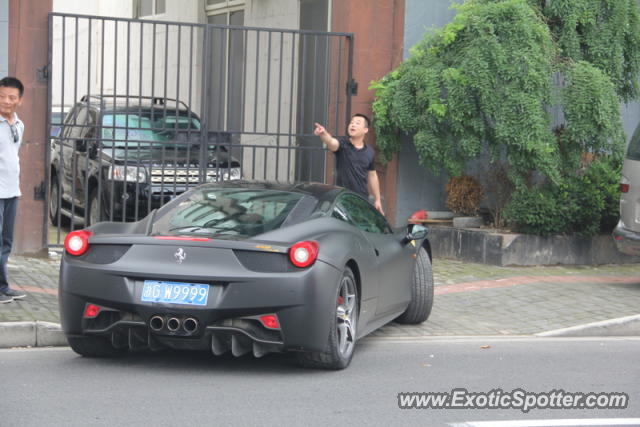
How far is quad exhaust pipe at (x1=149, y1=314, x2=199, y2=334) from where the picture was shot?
6.49m

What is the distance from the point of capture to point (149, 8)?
2314 centimetres

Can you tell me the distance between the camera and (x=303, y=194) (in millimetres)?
7574

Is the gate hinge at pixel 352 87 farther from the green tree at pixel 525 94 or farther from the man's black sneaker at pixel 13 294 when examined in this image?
the man's black sneaker at pixel 13 294

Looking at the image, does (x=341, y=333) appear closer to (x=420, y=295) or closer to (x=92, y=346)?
(x=92, y=346)

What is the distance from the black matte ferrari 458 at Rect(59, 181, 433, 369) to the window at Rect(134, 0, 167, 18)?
15602mm

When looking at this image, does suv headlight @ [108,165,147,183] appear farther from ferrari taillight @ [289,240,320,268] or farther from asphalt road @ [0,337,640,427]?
ferrari taillight @ [289,240,320,268]

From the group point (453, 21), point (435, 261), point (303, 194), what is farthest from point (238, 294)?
point (453, 21)

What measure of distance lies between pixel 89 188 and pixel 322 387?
764cm

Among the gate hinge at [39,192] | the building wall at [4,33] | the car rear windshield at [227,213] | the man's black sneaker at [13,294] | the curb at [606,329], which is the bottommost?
the curb at [606,329]

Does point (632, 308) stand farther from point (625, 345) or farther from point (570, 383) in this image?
point (570, 383)

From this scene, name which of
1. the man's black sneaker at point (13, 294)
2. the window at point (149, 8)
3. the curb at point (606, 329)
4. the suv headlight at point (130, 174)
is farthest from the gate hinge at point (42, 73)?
the window at point (149, 8)

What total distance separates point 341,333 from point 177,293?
3.94ft

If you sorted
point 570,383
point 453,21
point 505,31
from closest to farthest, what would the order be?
1. point 570,383
2. point 505,31
3. point 453,21

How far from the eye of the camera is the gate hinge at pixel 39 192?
1166 cm
